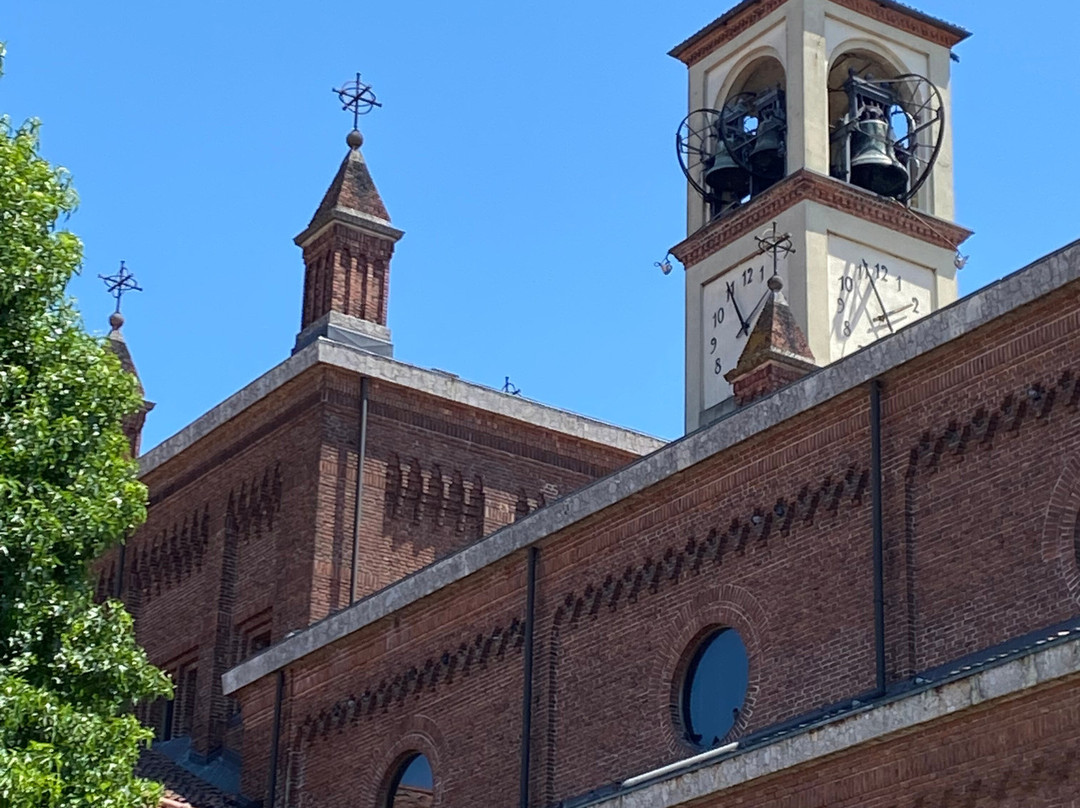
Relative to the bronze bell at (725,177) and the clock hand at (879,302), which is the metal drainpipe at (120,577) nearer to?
the bronze bell at (725,177)

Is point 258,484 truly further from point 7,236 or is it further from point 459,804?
point 7,236

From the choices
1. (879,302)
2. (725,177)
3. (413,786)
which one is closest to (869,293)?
(879,302)

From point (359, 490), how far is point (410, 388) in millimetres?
1602

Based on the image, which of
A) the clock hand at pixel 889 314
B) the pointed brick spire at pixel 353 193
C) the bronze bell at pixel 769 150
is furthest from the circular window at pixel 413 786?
the bronze bell at pixel 769 150

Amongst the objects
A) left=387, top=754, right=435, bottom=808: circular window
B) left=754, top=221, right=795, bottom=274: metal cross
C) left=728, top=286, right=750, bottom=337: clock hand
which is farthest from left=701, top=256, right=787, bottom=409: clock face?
left=387, top=754, right=435, bottom=808: circular window

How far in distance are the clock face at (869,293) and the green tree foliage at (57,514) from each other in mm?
19286

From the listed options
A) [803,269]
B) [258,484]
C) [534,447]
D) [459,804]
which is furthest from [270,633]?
[803,269]

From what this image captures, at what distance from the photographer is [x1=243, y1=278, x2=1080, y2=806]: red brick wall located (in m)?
20.0

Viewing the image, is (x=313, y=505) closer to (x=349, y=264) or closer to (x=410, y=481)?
(x=410, y=481)

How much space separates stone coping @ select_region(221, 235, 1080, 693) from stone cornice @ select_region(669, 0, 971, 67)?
14618 mm

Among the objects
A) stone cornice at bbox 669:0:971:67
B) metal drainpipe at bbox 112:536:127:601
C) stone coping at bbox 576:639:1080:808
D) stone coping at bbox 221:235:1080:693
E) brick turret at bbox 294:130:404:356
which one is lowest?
stone coping at bbox 576:639:1080:808

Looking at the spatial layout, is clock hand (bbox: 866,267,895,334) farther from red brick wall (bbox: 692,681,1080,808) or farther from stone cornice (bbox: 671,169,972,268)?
red brick wall (bbox: 692,681,1080,808)

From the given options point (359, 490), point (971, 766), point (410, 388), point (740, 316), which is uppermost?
point (740, 316)

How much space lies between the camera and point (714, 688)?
2308 centimetres
